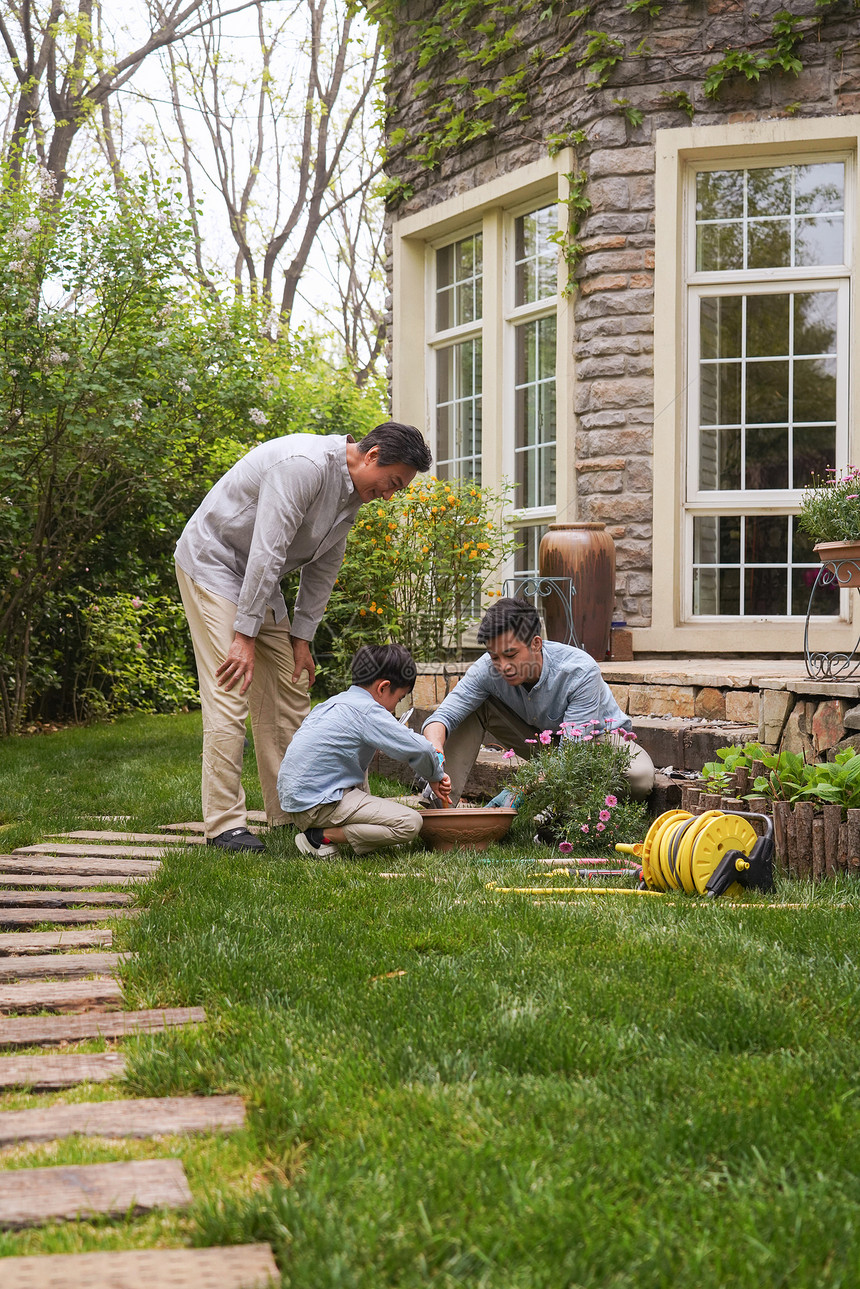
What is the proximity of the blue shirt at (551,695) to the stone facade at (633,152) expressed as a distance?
90.2 inches

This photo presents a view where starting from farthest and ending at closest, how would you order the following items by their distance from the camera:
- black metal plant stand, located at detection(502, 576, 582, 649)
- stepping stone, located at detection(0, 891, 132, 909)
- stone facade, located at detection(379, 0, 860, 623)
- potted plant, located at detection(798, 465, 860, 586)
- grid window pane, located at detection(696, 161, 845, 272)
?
1. grid window pane, located at detection(696, 161, 845, 272)
2. stone facade, located at detection(379, 0, 860, 623)
3. black metal plant stand, located at detection(502, 576, 582, 649)
4. potted plant, located at detection(798, 465, 860, 586)
5. stepping stone, located at detection(0, 891, 132, 909)

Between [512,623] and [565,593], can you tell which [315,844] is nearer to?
[512,623]

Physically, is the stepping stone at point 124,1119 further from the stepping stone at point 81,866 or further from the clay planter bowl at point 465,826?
the clay planter bowl at point 465,826

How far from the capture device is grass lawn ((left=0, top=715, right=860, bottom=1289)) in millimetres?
1455

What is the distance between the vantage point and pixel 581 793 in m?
4.33

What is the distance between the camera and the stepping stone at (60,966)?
2.78 metres

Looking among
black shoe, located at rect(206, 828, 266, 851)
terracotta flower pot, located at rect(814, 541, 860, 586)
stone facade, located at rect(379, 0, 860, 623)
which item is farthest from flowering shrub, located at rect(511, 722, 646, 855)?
stone facade, located at rect(379, 0, 860, 623)

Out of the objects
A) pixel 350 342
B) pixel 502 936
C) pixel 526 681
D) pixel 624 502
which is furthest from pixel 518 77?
pixel 350 342

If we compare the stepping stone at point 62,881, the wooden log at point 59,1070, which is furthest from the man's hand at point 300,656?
the wooden log at point 59,1070

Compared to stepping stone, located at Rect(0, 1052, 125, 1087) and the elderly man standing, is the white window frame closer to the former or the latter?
the elderly man standing

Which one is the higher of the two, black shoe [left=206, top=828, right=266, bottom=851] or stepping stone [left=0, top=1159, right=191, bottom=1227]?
stepping stone [left=0, top=1159, right=191, bottom=1227]

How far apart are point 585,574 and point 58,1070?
15.9 feet

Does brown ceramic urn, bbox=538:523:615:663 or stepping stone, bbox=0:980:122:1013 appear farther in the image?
brown ceramic urn, bbox=538:523:615:663

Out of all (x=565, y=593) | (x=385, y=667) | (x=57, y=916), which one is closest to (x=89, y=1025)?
(x=57, y=916)
